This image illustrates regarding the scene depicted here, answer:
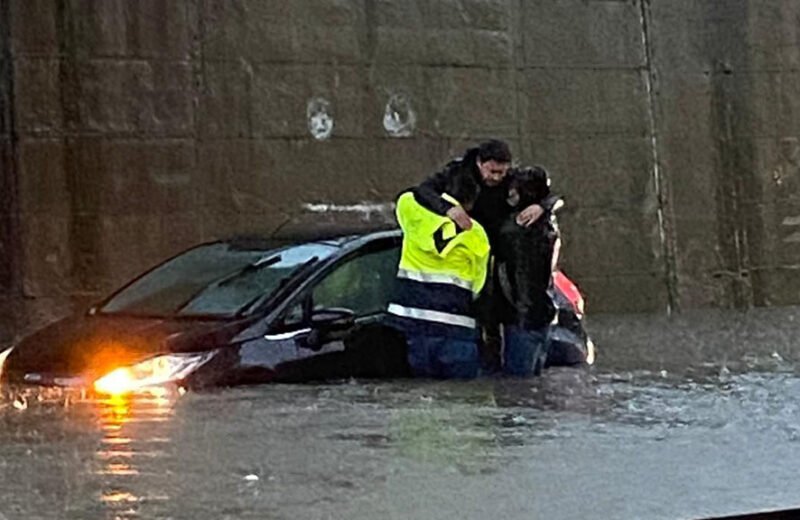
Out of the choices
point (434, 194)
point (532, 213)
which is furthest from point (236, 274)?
point (532, 213)

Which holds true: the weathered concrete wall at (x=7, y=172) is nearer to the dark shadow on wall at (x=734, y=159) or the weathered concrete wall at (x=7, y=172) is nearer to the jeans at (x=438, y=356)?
the jeans at (x=438, y=356)

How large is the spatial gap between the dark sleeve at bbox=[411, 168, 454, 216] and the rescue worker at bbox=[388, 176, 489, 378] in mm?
31

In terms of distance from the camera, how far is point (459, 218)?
9.83 metres

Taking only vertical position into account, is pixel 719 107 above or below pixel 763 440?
above

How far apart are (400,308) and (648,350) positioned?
4.07 m

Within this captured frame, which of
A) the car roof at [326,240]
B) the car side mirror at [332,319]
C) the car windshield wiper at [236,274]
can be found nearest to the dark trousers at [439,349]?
the car side mirror at [332,319]

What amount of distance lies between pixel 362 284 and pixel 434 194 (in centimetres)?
72

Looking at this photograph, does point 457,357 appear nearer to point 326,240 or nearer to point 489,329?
point 489,329

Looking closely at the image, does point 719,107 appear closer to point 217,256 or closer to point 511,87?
point 511,87

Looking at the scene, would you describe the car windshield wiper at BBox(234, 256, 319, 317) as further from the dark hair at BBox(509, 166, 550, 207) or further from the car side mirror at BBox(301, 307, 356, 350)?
Result: the dark hair at BBox(509, 166, 550, 207)

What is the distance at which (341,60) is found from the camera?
53.8 ft

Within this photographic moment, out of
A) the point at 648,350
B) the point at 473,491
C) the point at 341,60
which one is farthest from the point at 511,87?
the point at 473,491

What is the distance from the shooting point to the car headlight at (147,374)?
913 cm

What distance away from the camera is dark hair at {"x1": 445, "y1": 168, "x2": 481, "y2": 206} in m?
10.1
